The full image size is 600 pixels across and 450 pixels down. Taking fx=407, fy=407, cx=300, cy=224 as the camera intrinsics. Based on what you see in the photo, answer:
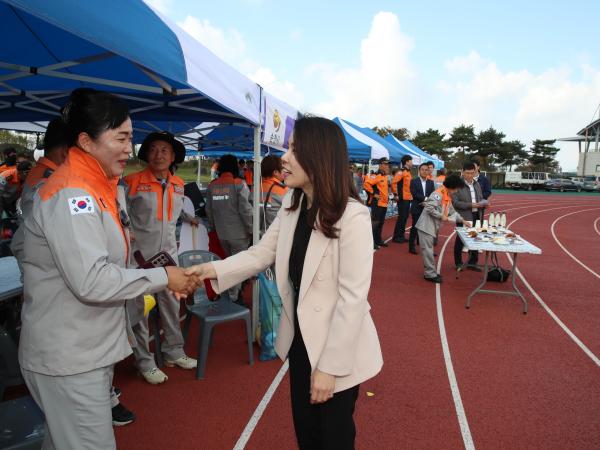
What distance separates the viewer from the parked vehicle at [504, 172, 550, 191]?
41.4 m

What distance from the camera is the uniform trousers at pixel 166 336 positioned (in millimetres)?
3375

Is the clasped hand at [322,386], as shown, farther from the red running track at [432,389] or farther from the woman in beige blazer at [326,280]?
the red running track at [432,389]

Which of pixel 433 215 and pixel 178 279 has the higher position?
pixel 178 279

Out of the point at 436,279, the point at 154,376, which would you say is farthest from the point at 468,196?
the point at 154,376

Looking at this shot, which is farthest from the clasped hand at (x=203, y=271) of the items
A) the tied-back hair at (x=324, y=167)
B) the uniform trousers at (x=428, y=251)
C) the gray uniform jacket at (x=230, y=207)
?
the uniform trousers at (x=428, y=251)

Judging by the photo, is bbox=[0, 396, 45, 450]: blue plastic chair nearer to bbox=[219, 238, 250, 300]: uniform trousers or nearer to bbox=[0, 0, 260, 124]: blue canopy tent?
bbox=[0, 0, 260, 124]: blue canopy tent

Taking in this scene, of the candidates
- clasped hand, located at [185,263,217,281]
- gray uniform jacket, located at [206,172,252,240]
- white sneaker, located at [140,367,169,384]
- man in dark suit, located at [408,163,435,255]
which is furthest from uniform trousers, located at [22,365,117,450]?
man in dark suit, located at [408,163,435,255]

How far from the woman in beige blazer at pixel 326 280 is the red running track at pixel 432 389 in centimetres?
133

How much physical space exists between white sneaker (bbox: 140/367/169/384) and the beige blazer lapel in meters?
2.46

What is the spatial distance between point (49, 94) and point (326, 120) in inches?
139

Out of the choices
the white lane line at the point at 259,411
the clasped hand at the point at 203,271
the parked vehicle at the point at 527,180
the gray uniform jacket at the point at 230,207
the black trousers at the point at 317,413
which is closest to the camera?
the black trousers at the point at 317,413

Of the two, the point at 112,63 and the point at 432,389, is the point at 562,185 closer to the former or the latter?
the point at 432,389

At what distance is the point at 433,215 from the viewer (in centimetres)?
671

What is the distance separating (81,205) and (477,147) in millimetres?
61815
